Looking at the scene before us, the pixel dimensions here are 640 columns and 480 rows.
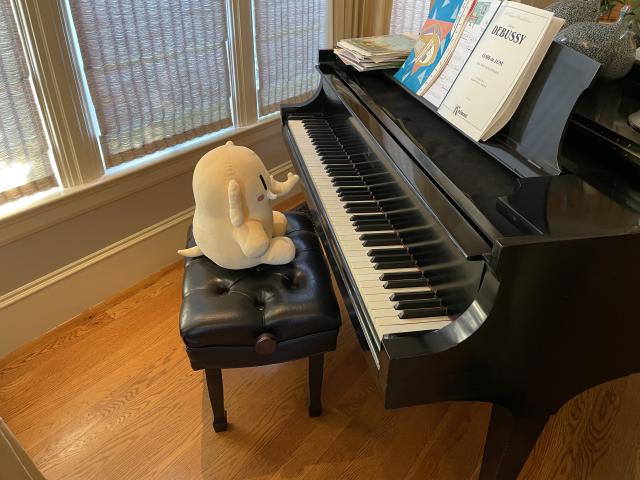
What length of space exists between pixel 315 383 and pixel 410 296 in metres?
0.62

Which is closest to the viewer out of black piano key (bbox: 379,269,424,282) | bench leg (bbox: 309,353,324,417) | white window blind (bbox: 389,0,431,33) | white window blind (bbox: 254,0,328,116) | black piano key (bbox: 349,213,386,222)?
black piano key (bbox: 379,269,424,282)

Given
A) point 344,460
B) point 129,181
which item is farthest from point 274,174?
point 344,460

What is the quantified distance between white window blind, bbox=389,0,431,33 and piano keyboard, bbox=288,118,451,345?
1390 millimetres

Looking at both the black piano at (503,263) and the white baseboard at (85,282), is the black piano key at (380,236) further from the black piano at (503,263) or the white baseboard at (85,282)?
the white baseboard at (85,282)

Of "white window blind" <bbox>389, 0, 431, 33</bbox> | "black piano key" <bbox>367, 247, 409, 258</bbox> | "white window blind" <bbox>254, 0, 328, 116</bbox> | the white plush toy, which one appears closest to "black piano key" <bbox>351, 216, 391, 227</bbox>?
"black piano key" <bbox>367, 247, 409, 258</bbox>

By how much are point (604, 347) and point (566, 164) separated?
40cm

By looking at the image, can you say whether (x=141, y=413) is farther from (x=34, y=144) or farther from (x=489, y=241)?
(x=489, y=241)

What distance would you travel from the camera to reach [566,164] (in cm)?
109

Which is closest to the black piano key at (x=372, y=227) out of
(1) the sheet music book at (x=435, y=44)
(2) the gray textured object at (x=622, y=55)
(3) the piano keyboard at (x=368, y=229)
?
(3) the piano keyboard at (x=368, y=229)

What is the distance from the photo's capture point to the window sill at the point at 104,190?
1.70 metres

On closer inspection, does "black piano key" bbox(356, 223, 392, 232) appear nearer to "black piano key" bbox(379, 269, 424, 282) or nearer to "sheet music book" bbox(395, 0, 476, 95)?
"black piano key" bbox(379, 269, 424, 282)

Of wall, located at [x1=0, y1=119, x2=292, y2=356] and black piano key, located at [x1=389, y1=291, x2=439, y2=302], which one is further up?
black piano key, located at [x1=389, y1=291, x2=439, y2=302]

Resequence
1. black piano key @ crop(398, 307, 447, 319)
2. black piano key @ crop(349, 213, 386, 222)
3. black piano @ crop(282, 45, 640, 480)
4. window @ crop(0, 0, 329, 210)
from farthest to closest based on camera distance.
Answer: window @ crop(0, 0, 329, 210) < black piano key @ crop(349, 213, 386, 222) < black piano key @ crop(398, 307, 447, 319) < black piano @ crop(282, 45, 640, 480)

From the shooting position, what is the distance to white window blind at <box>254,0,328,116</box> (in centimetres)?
243
